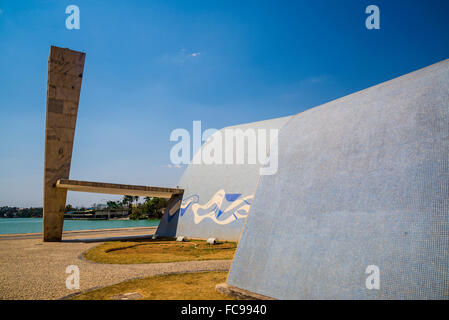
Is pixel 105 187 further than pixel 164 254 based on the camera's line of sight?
Yes

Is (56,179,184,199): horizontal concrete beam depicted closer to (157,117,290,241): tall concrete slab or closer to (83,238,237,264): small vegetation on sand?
(157,117,290,241): tall concrete slab

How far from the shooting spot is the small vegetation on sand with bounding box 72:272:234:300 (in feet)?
20.8

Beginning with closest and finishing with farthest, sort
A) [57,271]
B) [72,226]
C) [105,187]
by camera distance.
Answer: [57,271]
[105,187]
[72,226]

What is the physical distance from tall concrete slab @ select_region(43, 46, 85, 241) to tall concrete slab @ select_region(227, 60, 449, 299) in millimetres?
15139

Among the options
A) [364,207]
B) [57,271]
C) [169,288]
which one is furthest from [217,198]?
[364,207]

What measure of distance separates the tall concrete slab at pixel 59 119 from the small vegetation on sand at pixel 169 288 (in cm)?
1269

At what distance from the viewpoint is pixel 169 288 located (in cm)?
713

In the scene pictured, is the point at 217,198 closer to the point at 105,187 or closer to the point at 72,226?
the point at 105,187

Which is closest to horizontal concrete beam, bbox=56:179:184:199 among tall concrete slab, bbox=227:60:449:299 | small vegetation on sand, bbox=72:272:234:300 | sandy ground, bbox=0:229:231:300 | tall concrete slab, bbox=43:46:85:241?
tall concrete slab, bbox=43:46:85:241

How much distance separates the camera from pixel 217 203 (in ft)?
62.3

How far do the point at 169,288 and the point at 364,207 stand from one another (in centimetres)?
561

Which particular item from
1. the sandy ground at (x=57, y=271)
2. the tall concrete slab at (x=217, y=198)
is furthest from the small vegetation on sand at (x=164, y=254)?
the tall concrete slab at (x=217, y=198)

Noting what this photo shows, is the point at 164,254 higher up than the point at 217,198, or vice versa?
the point at 217,198
